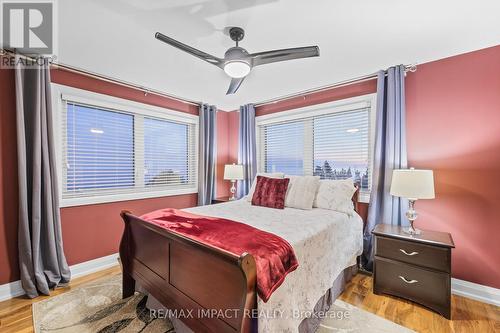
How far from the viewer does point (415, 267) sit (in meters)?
2.12

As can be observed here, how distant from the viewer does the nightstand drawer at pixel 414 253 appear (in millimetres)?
1997

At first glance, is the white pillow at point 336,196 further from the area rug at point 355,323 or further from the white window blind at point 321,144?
the area rug at point 355,323

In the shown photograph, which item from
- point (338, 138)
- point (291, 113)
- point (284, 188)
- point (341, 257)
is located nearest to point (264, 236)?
Result: point (341, 257)

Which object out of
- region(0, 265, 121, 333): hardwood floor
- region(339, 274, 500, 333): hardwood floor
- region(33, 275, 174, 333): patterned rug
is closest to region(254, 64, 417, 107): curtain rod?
region(339, 274, 500, 333): hardwood floor

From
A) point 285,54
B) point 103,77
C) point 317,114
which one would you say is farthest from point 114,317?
point 317,114

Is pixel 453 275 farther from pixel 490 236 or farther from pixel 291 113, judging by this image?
pixel 291 113

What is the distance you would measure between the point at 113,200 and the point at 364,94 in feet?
11.8

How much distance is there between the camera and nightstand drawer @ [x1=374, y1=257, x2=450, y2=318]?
1992mm

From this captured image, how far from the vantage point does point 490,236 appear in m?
2.21

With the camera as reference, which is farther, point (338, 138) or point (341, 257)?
point (338, 138)

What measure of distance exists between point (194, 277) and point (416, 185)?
208 centimetres

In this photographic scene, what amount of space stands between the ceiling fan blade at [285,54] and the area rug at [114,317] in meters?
2.17

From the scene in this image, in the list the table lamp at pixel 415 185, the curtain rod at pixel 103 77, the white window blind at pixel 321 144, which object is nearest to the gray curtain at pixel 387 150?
the white window blind at pixel 321 144

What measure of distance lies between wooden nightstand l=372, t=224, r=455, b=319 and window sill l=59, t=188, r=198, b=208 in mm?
2911
